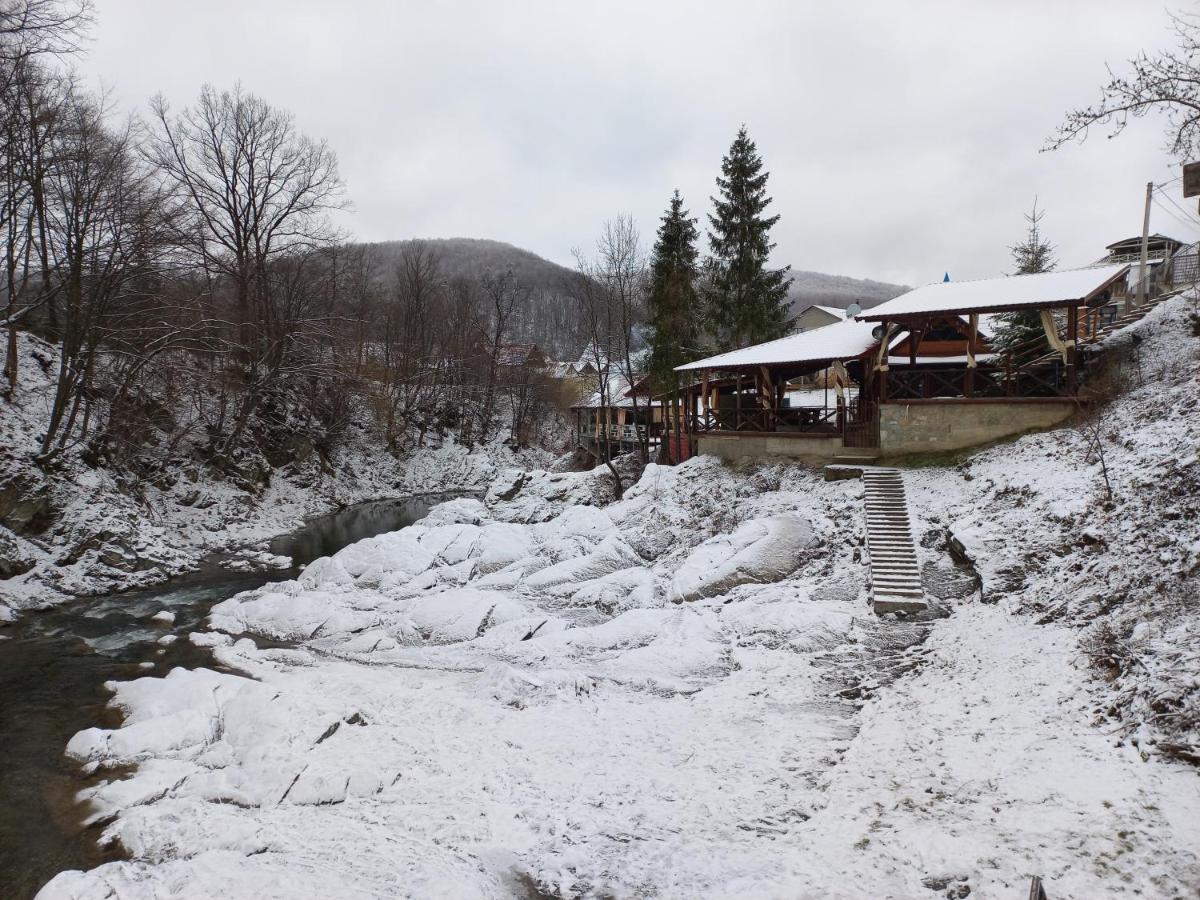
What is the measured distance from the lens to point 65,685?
9.82 metres

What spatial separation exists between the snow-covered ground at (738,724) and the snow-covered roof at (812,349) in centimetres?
544

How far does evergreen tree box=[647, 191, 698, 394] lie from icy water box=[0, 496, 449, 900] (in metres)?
16.4

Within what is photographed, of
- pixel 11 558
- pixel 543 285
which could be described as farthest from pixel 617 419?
pixel 543 285

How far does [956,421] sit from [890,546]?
565 centimetres

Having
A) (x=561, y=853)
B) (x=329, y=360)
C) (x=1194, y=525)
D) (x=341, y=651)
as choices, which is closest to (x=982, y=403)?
(x=1194, y=525)

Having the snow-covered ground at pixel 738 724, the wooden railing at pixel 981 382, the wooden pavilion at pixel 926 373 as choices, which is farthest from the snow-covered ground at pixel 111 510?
the wooden railing at pixel 981 382

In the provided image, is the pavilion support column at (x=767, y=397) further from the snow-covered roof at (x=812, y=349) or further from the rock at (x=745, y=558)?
the rock at (x=745, y=558)

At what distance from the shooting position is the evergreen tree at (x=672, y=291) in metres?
27.0

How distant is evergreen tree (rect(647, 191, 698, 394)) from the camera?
26953mm

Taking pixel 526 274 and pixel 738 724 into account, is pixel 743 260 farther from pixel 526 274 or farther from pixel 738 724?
pixel 526 274

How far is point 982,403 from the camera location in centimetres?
1545

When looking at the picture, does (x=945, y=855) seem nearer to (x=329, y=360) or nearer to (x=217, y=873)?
(x=217, y=873)

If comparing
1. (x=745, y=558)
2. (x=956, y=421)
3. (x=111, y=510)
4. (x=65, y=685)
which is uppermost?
(x=956, y=421)

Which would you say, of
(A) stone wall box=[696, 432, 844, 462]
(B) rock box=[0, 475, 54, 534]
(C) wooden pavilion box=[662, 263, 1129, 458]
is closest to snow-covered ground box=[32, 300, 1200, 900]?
(C) wooden pavilion box=[662, 263, 1129, 458]
